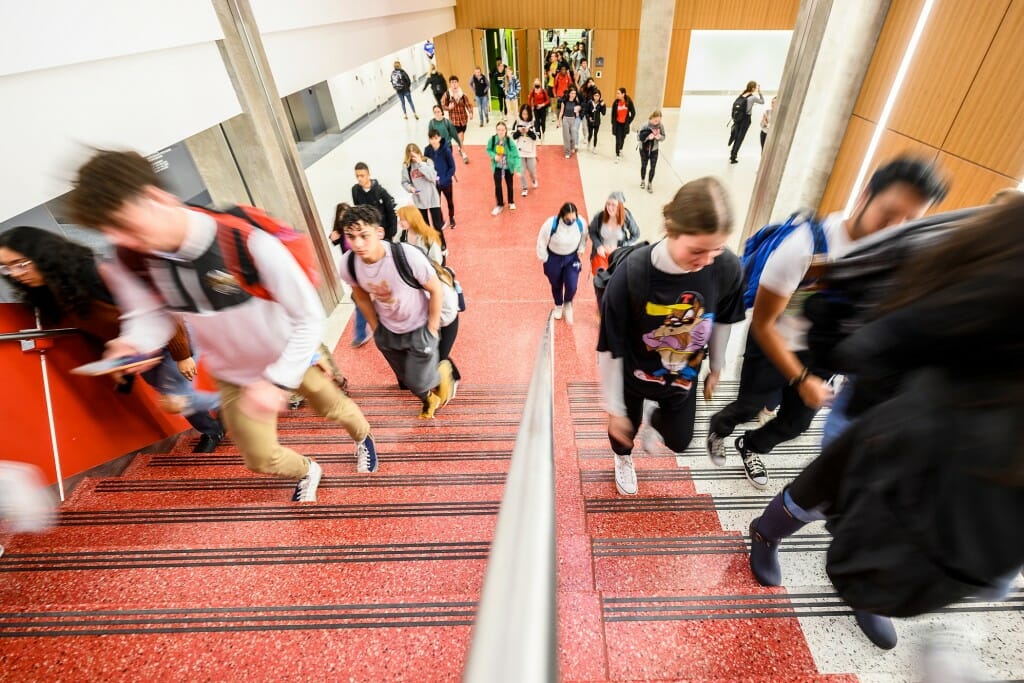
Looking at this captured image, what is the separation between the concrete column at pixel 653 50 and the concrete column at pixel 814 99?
11.4 metres

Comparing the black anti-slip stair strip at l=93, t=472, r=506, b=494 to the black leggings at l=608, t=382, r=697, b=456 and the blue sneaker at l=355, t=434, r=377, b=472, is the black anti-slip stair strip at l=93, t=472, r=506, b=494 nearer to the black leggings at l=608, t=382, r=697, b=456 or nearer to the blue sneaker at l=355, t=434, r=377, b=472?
the blue sneaker at l=355, t=434, r=377, b=472

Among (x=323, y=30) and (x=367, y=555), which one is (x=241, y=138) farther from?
(x=367, y=555)

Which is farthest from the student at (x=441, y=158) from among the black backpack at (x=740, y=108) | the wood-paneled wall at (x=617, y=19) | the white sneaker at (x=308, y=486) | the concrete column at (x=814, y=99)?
the wood-paneled wall at (x=617, y=19)

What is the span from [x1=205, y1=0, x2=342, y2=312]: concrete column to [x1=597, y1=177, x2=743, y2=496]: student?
14.1ft

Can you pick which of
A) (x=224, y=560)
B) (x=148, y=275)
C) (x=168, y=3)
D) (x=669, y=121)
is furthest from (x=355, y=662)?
(x=669, y=121)

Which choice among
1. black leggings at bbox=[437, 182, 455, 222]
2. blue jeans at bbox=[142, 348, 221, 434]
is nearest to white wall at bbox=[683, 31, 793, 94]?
black leggings at bbox=[437, 182, 455, 222]

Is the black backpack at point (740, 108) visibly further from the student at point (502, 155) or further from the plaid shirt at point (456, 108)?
the plaid shirt at point (456, 108)

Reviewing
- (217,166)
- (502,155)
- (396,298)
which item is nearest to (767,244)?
(396,298)

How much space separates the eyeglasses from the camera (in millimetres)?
2199

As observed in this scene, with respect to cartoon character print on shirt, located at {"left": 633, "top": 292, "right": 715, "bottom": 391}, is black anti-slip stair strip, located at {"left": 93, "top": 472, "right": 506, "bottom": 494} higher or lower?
lower

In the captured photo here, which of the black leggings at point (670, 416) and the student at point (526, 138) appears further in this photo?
the student at point (526, 138)

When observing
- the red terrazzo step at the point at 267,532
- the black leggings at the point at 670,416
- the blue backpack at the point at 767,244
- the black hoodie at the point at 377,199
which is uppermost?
the blue backpack at the point at 767,244

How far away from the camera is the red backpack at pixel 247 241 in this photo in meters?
1.71

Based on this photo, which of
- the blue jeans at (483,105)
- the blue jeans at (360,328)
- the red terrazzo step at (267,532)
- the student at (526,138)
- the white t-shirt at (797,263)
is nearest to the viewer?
the white t-shirt at (797,263)
